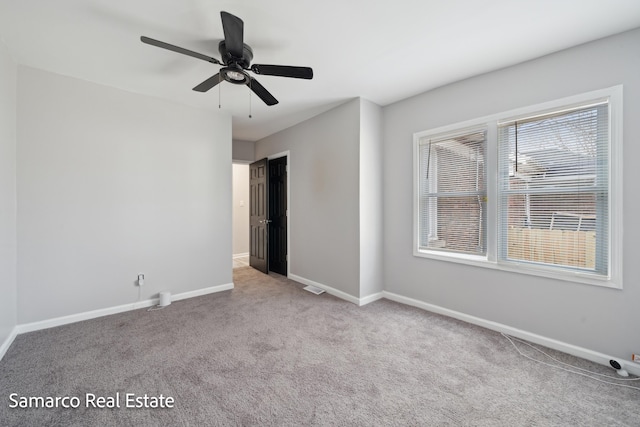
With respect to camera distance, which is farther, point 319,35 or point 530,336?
point 530,336

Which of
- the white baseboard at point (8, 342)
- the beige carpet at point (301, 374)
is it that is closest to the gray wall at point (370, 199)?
the beige carpet at point (301, 374)

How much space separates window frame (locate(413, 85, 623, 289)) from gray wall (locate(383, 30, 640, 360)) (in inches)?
1.8

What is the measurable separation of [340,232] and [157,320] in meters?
2.36

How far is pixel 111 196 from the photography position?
3090mm

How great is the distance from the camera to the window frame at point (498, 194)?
2.05m

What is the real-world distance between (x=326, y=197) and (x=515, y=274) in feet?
7.70

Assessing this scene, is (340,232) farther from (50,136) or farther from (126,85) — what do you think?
(50,136)

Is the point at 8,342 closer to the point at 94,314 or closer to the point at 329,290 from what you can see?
the point at 94,314

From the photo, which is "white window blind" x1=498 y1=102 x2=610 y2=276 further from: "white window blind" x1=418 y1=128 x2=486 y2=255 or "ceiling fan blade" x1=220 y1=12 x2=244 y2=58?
"ceiling fan blade" x1=220 y1=12 x2=244 y2=58

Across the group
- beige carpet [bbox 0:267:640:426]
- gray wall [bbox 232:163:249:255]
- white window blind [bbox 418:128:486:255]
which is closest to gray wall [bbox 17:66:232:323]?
beige carpet [bbox 0:267:640:426]

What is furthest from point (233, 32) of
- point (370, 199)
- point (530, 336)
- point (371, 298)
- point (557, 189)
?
point (530, 336)

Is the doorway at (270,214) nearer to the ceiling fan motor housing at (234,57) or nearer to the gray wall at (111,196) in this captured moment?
the gray wall at (111,196)

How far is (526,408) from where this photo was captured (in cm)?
167

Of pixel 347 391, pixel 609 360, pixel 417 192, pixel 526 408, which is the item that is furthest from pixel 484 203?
pixel 347 391
